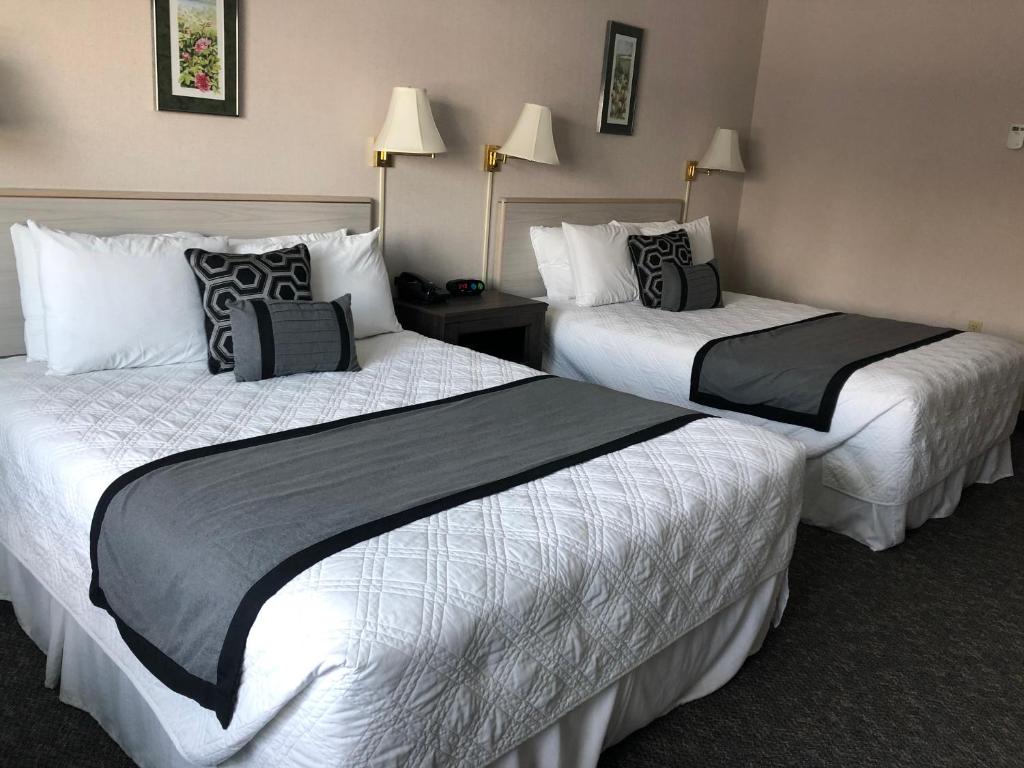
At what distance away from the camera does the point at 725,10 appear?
179 inches

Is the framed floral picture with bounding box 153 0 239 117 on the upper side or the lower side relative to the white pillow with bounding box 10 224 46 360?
upper

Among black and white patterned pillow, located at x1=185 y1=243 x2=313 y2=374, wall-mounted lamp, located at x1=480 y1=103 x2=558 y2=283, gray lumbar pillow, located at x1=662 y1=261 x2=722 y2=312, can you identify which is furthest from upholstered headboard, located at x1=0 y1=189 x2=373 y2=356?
gray lumbar pillow, located at x1=662 y1=261 x2=722 y2=312

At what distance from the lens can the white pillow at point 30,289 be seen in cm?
233

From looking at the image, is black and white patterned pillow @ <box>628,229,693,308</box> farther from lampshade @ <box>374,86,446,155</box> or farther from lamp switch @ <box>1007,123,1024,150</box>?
lamp switch @ <box>1007,123,1024,150</box>

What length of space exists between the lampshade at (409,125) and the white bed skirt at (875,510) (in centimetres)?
181

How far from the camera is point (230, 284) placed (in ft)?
7.88

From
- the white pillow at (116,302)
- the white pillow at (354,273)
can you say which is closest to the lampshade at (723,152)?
the white pillow at (354,273)

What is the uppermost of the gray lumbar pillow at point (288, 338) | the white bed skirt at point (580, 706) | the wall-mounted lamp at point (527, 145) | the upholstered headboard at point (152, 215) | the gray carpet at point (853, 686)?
the wall-mounted lamp at point (527, 145)

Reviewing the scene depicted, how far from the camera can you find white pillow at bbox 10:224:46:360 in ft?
7.63

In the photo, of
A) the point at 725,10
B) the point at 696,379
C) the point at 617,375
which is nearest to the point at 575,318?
the point at 617,375

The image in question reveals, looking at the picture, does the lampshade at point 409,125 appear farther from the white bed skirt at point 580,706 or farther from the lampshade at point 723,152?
the lampshade at point 723,152

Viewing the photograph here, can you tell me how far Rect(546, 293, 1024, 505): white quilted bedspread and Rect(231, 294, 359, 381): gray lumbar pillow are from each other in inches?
50.7

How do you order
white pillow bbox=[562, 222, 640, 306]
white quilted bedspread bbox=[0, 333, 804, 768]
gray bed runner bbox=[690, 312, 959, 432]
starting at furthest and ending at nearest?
white pillow bbox=[562, 222, 640, 306], gray bed runner bbox=[690, 312, 959, 432], white quilted bedspread bbox=[0, 333, 804, 768]

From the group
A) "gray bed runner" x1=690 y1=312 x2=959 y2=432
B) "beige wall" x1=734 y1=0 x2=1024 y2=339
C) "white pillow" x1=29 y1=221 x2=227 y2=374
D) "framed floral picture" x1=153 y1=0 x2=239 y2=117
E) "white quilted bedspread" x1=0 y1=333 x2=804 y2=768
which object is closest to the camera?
"white quilted bedspread" x1=0 y1=333 x2=804 y2=768
